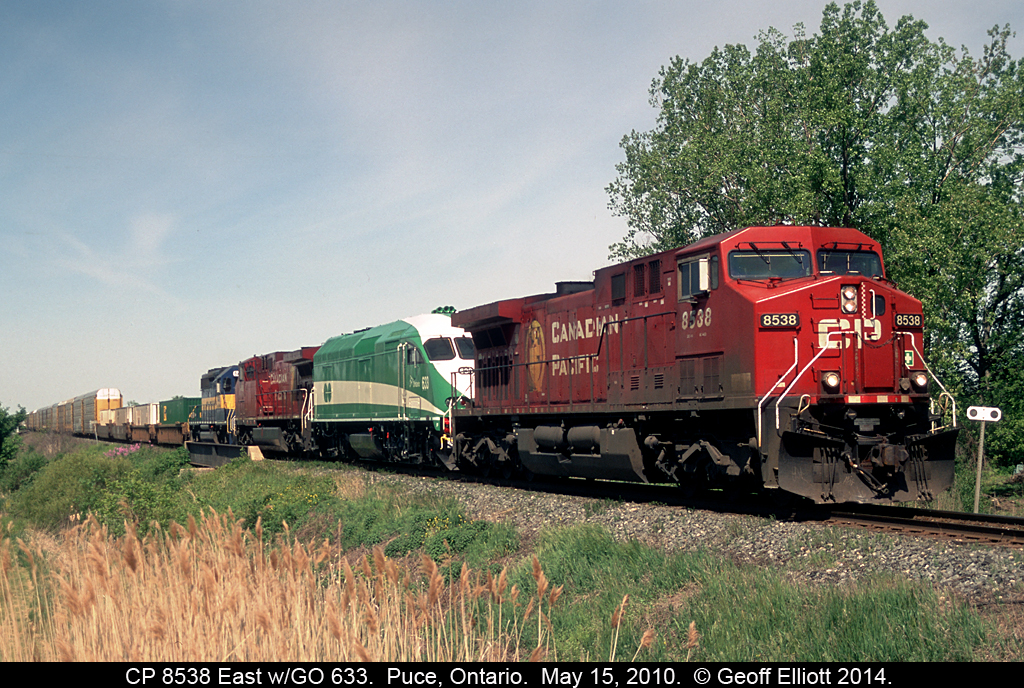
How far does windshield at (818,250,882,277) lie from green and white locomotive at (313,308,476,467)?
35.2ft

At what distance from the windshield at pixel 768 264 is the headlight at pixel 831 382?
71.1 inches

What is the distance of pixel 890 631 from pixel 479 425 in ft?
46.0

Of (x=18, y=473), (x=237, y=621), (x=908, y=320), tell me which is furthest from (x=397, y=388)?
(x=18, y=473)

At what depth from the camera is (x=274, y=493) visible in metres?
20.7

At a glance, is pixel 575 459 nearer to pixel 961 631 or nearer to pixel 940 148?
pixel 961 631

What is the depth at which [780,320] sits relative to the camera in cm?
1232

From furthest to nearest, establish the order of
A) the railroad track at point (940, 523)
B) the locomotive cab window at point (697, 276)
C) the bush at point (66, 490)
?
the bush at point (66, 490), the locomotive cab window at point (697, 276), the railroad track at point (940, 523)

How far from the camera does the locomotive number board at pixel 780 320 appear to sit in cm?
1227

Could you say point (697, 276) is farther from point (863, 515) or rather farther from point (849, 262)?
point (863, 515)

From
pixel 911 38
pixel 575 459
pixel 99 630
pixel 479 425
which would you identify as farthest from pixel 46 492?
pixel 911 38

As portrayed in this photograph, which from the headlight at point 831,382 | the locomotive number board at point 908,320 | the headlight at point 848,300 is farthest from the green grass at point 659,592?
the locomotive number board at point 908,320

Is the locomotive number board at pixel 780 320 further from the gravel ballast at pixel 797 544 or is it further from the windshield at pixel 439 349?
the windshield at pixel 439 349

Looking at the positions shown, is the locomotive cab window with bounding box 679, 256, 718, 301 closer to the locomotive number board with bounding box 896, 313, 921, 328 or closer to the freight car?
the locomotive number board with bounding box 896, 313, 921, 328

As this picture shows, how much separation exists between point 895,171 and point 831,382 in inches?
654
